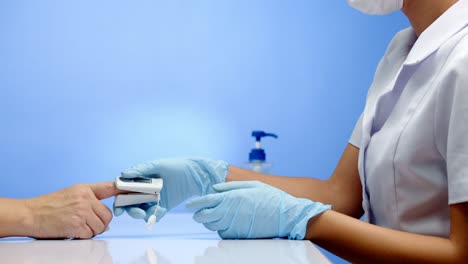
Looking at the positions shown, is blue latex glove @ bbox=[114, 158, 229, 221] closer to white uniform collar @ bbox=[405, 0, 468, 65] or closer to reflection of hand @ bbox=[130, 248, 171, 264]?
reflection of hand @ bbox=[130, 248, 171, 264]

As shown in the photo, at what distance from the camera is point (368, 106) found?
1318 millimetres

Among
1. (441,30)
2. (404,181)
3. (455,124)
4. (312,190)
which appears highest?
(441,30)

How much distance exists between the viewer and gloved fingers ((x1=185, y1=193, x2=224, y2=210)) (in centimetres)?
105

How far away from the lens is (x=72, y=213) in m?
1.04

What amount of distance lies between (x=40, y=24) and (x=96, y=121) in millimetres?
347

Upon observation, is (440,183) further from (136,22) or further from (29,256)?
(136,22)

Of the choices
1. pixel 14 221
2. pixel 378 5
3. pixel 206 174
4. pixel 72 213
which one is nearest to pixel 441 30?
pixel 378 5

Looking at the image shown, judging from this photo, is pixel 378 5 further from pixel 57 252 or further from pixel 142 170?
pixel 57 252

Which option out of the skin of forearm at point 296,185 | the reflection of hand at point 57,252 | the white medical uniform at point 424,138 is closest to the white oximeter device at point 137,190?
the reflection of hand at point 57,252

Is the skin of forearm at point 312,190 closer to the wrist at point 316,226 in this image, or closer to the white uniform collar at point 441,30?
the wrist at point 316,226

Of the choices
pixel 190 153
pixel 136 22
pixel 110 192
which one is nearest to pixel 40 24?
pixel 136 22

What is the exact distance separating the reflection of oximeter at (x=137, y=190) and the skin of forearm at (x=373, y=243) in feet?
1.01

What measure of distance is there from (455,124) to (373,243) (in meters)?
0.25

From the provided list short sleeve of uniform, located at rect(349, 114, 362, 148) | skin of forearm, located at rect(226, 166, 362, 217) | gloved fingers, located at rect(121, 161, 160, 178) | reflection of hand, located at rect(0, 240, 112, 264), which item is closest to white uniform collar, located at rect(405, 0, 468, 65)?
short sleeve of uniform, located at rect(349, 114, 362, 148)
